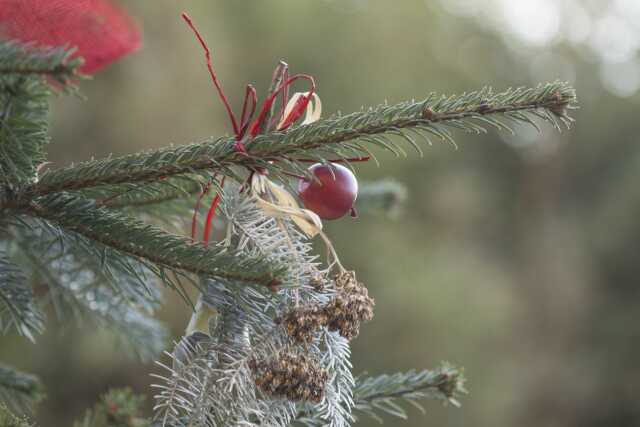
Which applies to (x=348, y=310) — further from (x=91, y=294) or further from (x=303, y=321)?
(x=91, y=294)

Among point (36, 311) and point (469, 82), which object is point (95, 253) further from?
point (469, 82)

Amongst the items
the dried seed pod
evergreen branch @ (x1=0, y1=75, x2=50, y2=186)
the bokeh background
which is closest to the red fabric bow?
evergreen branch @ (x1=0, y1=75, x2=50, y2=186)

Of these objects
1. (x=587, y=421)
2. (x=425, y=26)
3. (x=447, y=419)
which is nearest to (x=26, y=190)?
(x=447, y=419)

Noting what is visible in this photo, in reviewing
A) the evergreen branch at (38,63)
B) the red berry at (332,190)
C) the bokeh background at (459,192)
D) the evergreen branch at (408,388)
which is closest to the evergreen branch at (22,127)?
the evergreen branch at (38,63)

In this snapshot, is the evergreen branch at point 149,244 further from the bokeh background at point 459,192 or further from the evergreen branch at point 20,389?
the bokeh background at point 459,192

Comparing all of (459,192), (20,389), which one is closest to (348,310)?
(20,389)
